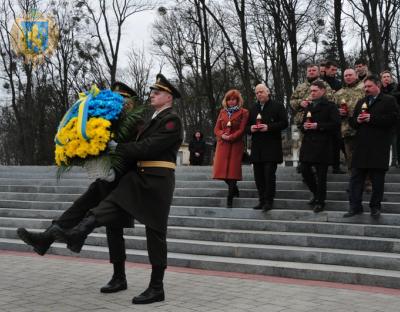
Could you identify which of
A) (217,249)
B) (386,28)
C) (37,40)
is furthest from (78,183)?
(37,40)

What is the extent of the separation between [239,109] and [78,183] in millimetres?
4741

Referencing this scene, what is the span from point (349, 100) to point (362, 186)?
2.10 metres

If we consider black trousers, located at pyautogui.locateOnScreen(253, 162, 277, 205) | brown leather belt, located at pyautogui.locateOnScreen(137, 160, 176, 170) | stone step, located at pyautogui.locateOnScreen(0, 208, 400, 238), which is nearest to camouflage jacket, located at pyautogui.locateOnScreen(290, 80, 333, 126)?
black trousers, located at pyautogui.locateOnScreen(253, 162, 277, 205)

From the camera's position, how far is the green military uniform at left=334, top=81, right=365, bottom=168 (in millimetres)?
9062

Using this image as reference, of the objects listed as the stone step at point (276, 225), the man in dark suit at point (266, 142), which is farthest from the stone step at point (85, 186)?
the stone step at point (276, 225)

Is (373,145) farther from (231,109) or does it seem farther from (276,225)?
(231,109)

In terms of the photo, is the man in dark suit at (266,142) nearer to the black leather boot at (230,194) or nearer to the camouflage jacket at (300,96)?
the black leather boot at (230,194)

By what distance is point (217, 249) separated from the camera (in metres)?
7.43

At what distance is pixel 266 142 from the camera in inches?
335

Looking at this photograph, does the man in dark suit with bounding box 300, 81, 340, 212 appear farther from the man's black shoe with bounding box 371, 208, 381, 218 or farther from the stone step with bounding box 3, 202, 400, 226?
the man's black shoe with bounding box 371, 208, 381, 218

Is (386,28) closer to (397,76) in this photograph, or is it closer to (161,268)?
(397,76)

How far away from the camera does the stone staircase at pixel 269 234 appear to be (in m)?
6.52

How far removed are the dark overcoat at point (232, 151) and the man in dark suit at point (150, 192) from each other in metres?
3.35

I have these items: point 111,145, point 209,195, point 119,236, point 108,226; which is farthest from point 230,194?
point 111,145
